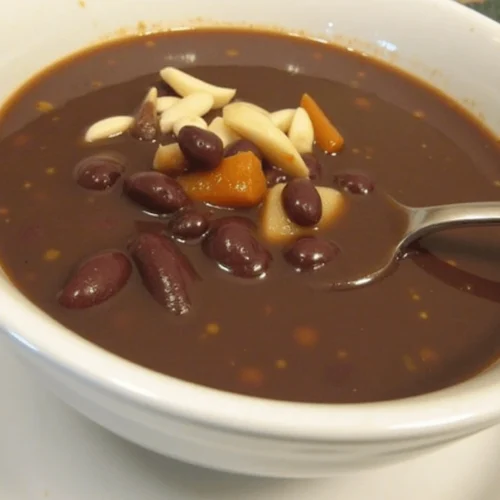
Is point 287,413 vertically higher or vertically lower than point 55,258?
higher

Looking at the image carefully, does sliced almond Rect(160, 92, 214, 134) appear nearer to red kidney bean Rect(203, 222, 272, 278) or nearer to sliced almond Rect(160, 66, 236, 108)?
sliced almond Rect(160, 66, 236, 108)

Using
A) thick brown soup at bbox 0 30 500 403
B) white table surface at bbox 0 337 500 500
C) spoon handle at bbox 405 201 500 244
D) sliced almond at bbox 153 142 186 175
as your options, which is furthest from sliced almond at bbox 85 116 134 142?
spoon handle at bbox 405 201 500 244

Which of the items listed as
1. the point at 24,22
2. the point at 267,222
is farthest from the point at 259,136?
the point at 24,22

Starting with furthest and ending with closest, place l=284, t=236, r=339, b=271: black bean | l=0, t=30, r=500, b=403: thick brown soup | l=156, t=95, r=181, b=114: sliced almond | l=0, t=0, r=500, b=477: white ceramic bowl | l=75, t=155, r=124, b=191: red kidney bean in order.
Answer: l=156, t=95, r=181, b=114: sliced almond, l=75, t=155, r=124, b=191: red kidney bean, l=284, t=236, r=339, b=271: black bean, l=0, t=30, r=500, b=403: thick brown soup, l=0, t=0, r=500, b=477: white ceramic bowl

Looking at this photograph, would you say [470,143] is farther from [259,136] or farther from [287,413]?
[287,413]

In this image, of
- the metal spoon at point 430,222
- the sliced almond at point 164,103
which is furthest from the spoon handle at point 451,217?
the sliced almond at point 164,103

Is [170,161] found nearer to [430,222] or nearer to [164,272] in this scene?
[164,272]

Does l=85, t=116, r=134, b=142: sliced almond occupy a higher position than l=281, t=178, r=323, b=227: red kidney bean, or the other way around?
l=281, t=178, r=323, b=227: red kidney bean
